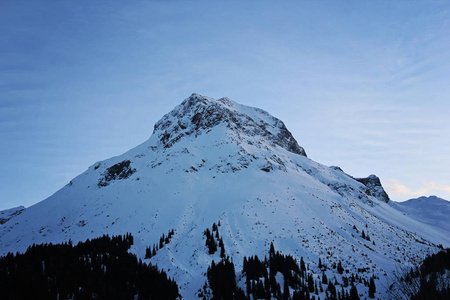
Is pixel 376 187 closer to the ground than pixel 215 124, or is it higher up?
closer to the ground

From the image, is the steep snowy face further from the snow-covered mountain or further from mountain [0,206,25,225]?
mountain [0,206,25,225]

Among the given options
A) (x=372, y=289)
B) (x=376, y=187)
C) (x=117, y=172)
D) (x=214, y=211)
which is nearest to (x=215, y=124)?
(x=117, y=172)

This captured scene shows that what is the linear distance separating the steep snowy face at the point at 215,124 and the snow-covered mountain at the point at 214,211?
2.91 feet

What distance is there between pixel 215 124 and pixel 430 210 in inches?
4774

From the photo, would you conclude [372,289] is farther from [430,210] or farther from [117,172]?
[430,210]

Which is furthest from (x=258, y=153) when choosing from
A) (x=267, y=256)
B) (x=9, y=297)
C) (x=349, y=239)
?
(x=9, y=297)

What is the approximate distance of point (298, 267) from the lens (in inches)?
1996

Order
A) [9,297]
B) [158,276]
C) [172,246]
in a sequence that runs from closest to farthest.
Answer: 1. [9,297]
2. [158,276]
3. [172,246]

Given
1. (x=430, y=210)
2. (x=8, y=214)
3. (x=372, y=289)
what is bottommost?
(x=372, y=289)

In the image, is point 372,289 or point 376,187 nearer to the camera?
point 372,289

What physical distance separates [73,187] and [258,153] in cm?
6566

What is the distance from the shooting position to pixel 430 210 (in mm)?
157875

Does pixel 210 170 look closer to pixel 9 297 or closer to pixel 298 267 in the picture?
pixel 298 267

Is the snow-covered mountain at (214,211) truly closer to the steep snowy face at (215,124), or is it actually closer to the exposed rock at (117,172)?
the exposed rock at (117,172)
